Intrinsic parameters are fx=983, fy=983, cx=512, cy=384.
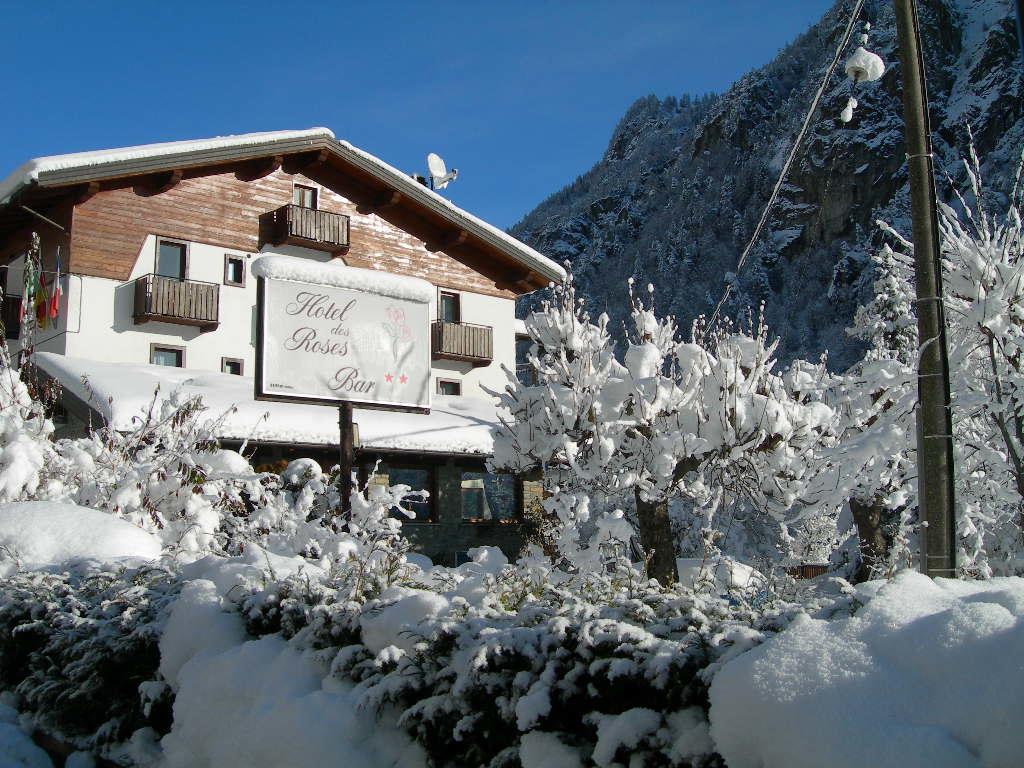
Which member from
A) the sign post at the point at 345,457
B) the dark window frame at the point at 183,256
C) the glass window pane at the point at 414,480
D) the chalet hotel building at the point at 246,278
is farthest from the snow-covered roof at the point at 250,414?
the sign post at the point at 345,457

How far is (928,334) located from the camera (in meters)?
6.27

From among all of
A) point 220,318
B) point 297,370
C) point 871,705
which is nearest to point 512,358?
point 220,318

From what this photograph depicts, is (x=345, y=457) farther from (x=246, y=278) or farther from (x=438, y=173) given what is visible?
(x=438, y=173)

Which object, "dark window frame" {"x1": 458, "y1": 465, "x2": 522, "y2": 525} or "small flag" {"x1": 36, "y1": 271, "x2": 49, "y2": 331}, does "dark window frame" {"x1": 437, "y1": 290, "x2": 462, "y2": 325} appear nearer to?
"dark window frame" {"x1": 458, "y1": 465, "x2": 522, "y2": 525}

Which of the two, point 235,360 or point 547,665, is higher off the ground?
point 235,360

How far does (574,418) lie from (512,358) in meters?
15.2

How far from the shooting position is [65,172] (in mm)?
19484

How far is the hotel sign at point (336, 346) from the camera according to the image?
8789 mm

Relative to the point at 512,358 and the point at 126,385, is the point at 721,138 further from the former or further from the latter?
the point at 126,385

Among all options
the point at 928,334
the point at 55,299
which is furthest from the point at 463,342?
the point at 928,334

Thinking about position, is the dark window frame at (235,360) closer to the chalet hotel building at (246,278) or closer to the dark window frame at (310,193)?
→ the chalet hotel building at (246,278)

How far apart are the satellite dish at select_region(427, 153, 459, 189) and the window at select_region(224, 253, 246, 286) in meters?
7.09

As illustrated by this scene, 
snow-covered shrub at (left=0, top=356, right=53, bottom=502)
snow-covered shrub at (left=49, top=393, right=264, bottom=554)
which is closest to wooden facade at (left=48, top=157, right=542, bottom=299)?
snow-covered shrub at (left=0, top=356, right=53, bottom=502)

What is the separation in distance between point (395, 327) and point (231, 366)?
45.0 feet
